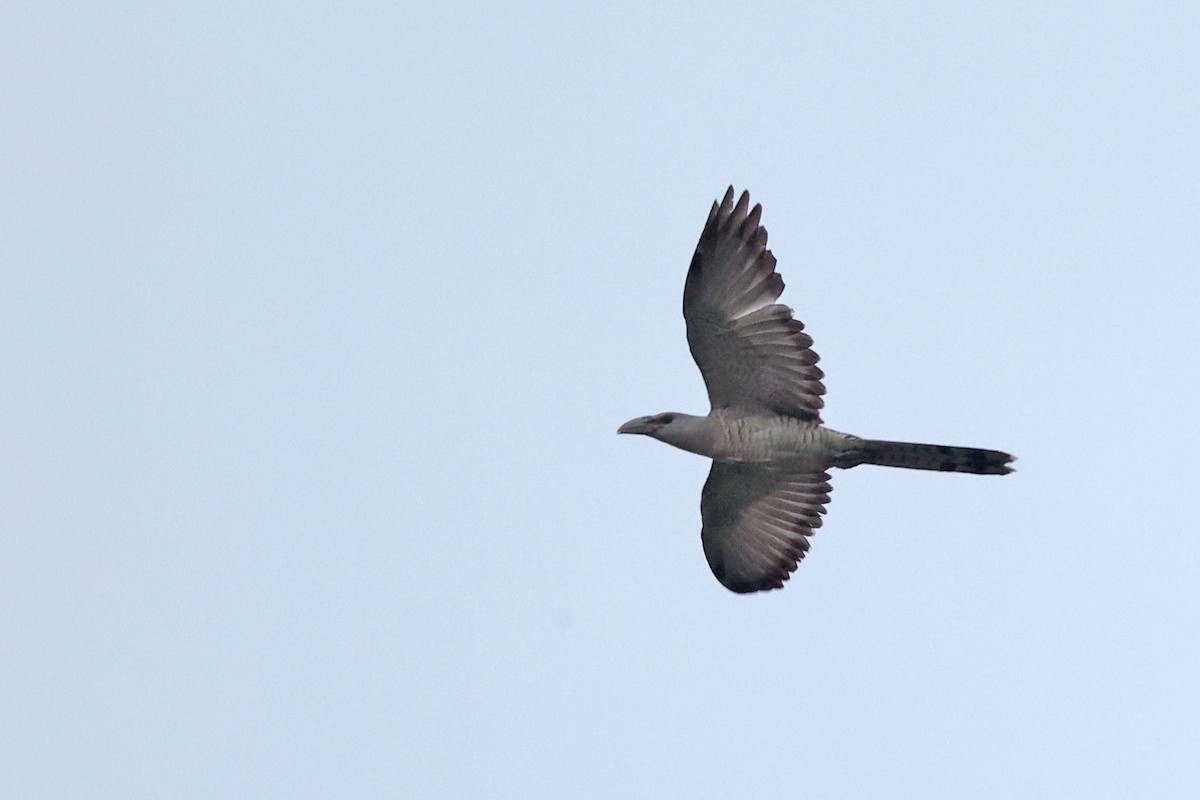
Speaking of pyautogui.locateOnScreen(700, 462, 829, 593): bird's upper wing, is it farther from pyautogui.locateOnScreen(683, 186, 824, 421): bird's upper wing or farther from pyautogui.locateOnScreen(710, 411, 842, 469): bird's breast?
pyautogui.locateOnScreen(683, 186, 824, 421): bird's upper wing

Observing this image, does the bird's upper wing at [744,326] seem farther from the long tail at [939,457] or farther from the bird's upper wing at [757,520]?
the bird's upper wing at [757,520]

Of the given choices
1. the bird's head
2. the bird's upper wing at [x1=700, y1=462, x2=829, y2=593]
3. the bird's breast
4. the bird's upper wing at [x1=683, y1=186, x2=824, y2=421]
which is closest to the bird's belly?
the bird's breast

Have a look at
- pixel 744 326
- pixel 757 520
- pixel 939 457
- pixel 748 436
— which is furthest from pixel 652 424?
pixel 939 457

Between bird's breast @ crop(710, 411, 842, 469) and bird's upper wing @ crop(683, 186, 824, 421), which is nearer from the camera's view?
bird's upper wing @ crop(683, 186, 824, 421)

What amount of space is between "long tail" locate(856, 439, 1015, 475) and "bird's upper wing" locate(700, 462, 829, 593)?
4.35ft

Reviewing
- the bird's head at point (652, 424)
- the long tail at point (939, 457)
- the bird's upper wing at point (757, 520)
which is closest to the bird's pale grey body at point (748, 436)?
the bird's head at point (652, 424)

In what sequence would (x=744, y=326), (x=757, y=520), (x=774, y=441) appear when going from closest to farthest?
(x=744, y=326) → (x=774, y=441) → (x=757, y=520)

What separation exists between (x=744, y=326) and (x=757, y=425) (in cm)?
122

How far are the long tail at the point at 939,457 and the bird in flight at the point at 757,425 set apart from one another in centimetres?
1

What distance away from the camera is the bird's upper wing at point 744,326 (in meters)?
16.8

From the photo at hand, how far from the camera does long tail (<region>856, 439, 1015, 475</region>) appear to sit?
56.0 ft

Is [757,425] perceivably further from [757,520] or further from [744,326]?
[757,520]

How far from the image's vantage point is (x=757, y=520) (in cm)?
1884

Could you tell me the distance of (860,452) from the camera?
17.5m
